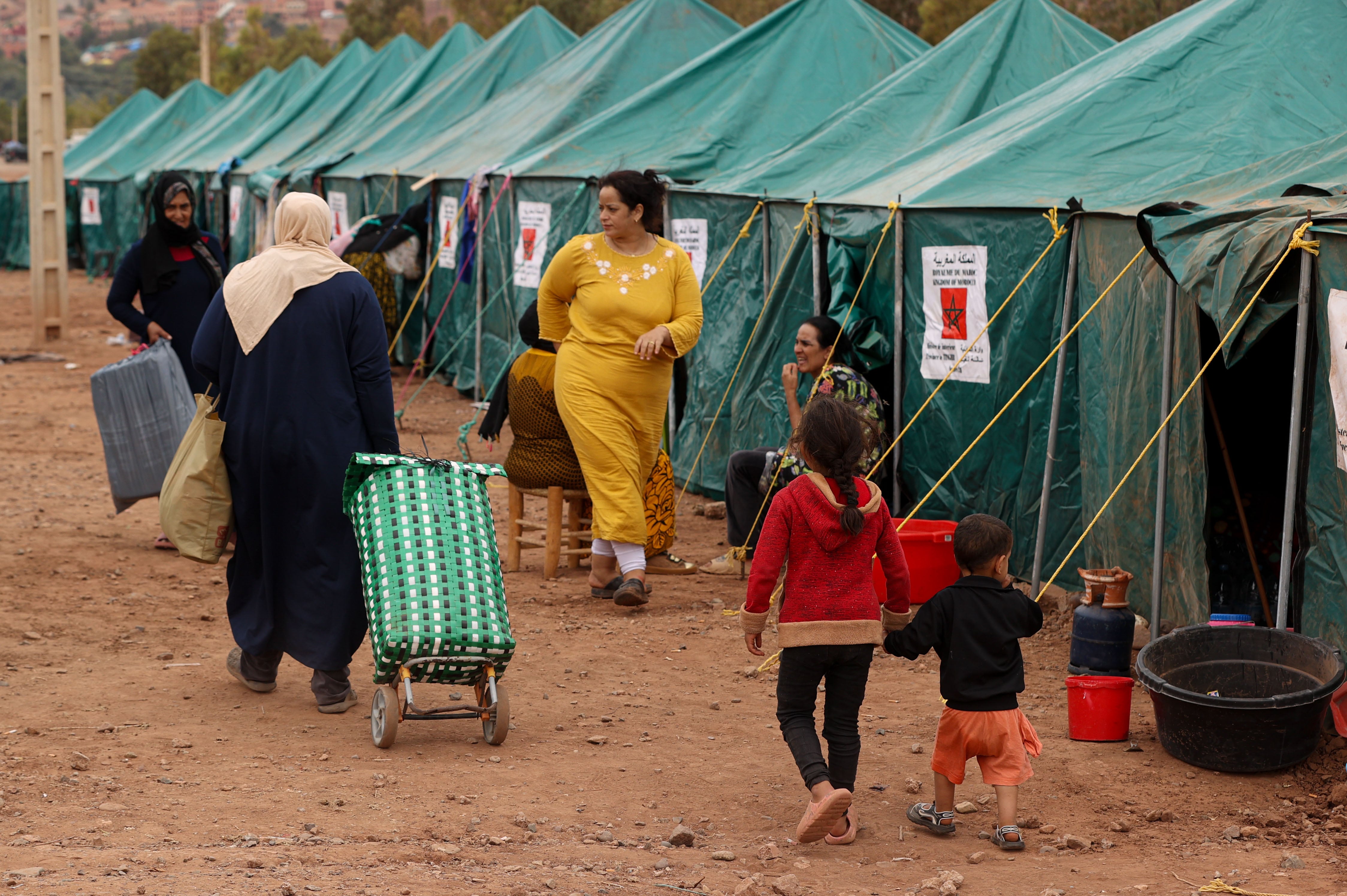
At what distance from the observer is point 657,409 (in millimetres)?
7012

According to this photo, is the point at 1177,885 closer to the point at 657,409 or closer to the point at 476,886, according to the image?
the point at 476,886

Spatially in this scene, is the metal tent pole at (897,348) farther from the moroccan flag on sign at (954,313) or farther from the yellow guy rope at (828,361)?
the moroccan flag on sign at (954,313)

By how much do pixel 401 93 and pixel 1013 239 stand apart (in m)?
14.7

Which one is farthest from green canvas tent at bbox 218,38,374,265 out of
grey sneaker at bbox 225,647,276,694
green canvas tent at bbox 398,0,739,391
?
grey sneaker at bbox 225,647,276,694

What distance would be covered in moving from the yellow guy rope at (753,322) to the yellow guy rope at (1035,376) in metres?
1.80

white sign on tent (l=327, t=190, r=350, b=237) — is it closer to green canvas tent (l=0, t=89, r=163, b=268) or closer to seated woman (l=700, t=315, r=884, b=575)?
seated woman (l=700, t=315, r=884, b=575)

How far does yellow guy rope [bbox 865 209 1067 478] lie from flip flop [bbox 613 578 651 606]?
1.18 m

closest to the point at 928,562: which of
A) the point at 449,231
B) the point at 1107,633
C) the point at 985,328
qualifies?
the point at 985,328

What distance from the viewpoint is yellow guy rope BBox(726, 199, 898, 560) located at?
7.30 metres

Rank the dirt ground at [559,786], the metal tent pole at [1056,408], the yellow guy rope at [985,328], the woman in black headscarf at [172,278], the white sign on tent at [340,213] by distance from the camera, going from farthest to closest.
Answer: the white sign on tent at [340,213] < the woman in black headscarf at [172,278] < the yellow guy rope at [985,328] < the metal tent pole at [1056,408] < the dirt ground at [559,786]

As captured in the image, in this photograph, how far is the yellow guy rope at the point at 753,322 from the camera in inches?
338

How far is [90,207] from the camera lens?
97.6 feet

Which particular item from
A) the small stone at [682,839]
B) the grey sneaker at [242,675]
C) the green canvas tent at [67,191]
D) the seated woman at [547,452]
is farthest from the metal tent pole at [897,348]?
the green canvas tent at [67,191]

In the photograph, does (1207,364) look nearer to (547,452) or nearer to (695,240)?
(547,452)
